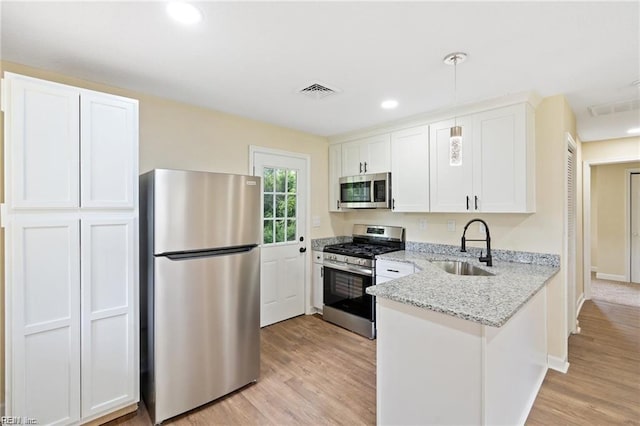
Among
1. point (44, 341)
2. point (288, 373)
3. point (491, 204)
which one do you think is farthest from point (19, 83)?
point (491, 204)

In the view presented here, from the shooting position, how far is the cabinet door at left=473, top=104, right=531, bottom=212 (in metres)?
2.53

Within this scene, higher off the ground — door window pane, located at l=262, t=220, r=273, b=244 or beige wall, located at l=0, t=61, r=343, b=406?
beige wall, located at l=0, t=61, r=343, b=406

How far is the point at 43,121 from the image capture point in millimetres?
1698

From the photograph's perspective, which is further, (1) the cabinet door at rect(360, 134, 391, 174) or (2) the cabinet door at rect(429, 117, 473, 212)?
(1) the cabinet door at rect(360, 134, 391, 174)

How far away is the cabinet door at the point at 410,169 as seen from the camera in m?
3.14

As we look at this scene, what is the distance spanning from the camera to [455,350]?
4.85 ft

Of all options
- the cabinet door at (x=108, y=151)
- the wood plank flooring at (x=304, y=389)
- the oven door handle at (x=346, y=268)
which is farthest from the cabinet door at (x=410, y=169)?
the cabinet door at (x=108, y=151)

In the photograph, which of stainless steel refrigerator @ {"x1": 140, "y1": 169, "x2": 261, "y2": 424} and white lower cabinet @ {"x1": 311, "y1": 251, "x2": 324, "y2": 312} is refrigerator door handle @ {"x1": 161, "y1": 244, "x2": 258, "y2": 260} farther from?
white lower cabinet @ {"x1": 311, "y1": 251, "x2": 324, "y2": 312}

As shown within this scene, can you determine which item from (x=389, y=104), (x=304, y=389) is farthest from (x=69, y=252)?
(x=389, y=104)

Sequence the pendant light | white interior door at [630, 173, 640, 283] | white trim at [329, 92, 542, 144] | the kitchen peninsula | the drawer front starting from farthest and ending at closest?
1. white interior door at [630, 173, 640, 283]
2. the drawer front
3. white trim at [329, 92, 542, 144]
4. the pendant light
5. the kitchen peninsula

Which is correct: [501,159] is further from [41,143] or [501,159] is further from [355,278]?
[41,143]

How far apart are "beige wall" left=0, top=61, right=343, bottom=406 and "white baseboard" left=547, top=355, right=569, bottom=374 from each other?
8.89 feet

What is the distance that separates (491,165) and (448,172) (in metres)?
0.39

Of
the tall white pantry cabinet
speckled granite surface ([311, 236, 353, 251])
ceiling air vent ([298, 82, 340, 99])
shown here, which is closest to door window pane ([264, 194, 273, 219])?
speckled granite surface ([311, 236, 353, 251])
